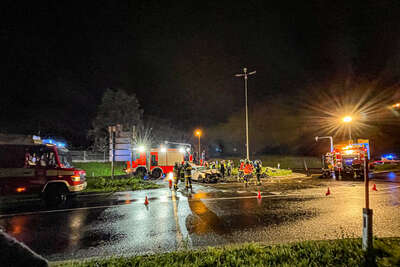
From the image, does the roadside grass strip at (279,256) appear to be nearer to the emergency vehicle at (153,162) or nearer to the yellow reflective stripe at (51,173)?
the yellow reflective stripe at (51,173)

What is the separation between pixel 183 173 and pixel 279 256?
9.99 m

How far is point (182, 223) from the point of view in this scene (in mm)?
6543

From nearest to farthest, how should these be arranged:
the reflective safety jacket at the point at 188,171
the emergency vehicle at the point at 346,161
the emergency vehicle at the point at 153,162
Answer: the reflective safety jacket at the point at 188,171, the emergency vehicle at the point at 346,161, the emergency vehicle at the point at 153,162

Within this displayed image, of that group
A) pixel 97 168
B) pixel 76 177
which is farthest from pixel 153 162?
pixel 76 177

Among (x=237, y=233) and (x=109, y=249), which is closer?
(x=109, y=249)

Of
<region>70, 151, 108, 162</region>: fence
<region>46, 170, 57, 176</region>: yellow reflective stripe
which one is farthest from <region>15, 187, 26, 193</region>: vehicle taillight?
<region>70, 151, 108, 162</region>: fence

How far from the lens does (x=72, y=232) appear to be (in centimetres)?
612

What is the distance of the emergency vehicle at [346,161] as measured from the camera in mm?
18562

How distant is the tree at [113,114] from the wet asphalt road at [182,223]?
27836mm

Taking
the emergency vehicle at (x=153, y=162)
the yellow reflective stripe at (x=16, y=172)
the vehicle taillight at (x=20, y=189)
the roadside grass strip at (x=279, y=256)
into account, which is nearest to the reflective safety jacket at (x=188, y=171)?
the yellow reflective stripe at (x=16, y=172)

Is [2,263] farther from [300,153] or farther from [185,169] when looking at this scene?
[300,153]

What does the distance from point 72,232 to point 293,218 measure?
6.15 m

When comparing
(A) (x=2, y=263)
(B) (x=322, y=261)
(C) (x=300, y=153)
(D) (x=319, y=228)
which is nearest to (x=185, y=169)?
(D) (x=319, y=228)

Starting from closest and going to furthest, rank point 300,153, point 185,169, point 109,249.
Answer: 1. point 109,249
2. point 185,169
3. point 300,153
